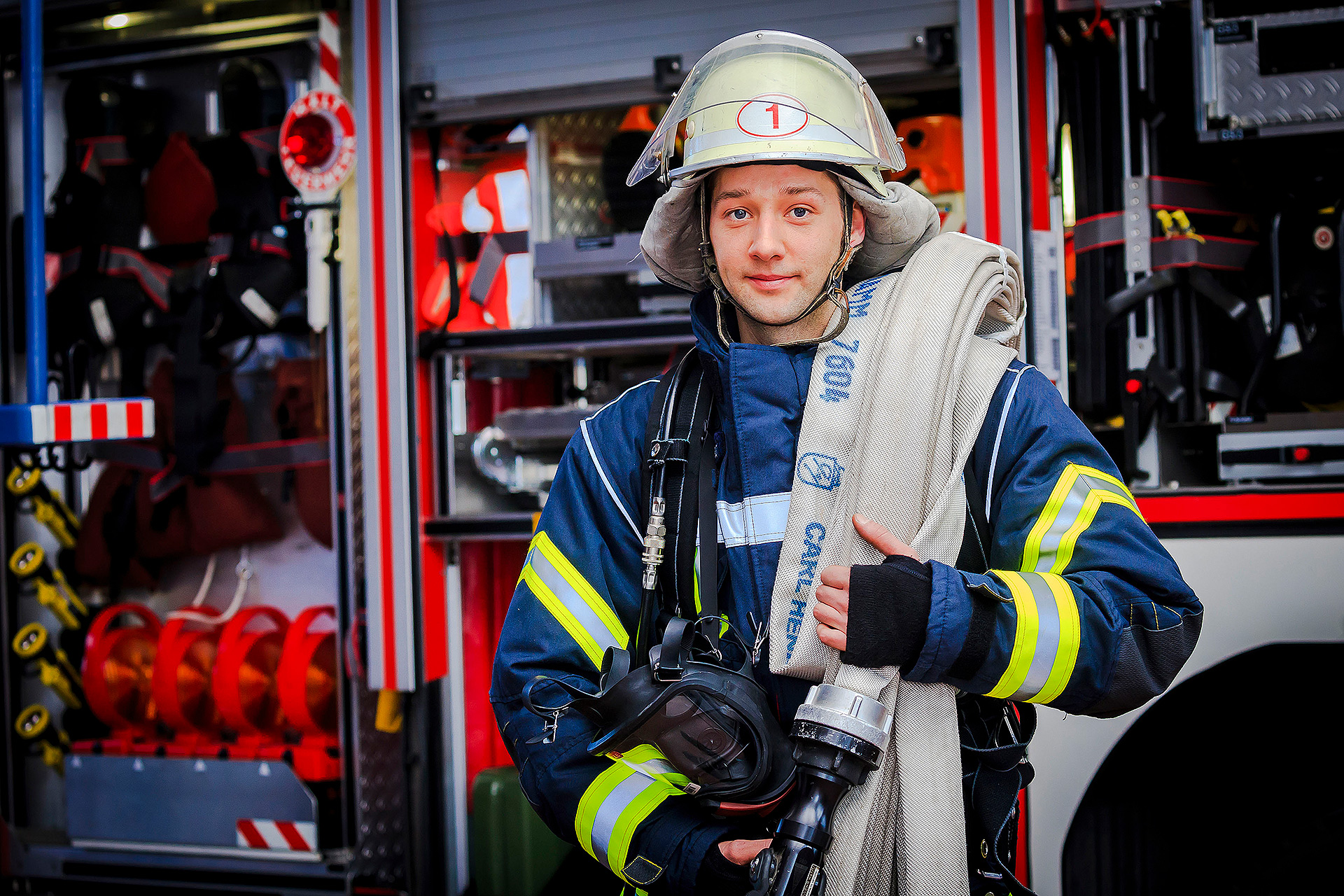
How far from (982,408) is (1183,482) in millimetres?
1586

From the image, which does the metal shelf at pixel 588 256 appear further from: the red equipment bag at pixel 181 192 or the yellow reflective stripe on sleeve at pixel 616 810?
the yellow reflective stripe on sleeve at pixel 616 810

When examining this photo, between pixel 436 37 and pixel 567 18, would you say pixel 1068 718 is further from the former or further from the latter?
pixel 436 37

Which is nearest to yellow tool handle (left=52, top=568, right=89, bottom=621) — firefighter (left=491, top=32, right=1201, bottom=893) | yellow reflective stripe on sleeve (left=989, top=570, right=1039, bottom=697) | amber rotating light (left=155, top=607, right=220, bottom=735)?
amber rotating light (left=155, top=607, right=220, bottom=735)

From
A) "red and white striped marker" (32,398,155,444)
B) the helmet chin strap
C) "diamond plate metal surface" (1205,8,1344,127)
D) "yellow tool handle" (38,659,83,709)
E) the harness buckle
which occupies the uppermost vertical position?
"diamond plate metal surface" (1205,8,1344,127)

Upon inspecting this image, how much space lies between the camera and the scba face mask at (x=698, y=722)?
1.40 m

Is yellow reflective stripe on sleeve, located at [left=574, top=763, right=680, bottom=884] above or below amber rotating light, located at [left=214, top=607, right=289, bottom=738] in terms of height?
above

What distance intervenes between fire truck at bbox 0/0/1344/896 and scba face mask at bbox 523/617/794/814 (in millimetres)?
1299

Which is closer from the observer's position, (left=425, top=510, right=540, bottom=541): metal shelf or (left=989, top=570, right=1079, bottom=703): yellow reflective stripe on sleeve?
(left=989, top=570, right=1079, bottom=703): yellow reflective stripe on sleeve

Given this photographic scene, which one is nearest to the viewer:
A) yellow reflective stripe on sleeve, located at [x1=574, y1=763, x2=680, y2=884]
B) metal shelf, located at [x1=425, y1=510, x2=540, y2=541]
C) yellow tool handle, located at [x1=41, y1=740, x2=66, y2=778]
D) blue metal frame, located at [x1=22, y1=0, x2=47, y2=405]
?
yellow reflective stripe on sleeve, located at [x1=574, y1=763, x2=680, y2=884]

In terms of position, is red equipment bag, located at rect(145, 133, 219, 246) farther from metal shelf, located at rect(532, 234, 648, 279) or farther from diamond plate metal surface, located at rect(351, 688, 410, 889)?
diamond plate metal surface, located at rect(351, 688, 410, 889)

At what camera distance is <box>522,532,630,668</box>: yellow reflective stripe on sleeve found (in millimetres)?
1664

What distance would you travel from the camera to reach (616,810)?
1.50 metres

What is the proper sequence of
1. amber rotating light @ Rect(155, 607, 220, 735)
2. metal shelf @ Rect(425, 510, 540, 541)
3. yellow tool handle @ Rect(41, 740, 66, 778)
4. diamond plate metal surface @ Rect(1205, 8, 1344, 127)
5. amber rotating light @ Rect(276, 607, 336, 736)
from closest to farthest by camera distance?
diamond plate metal surface @ Rect(1205, 8, 1344, 127), metal shelf @ Rect(425, 510, 540, 541), amber rotating light @ Rect(276, 607, 336, 736), amber rotating light @ Rect(155, 607, 220, 735), yellow tool handle @ Rect(41, 740, 66, 778)

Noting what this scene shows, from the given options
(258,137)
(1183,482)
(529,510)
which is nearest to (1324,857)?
(1183,482)
